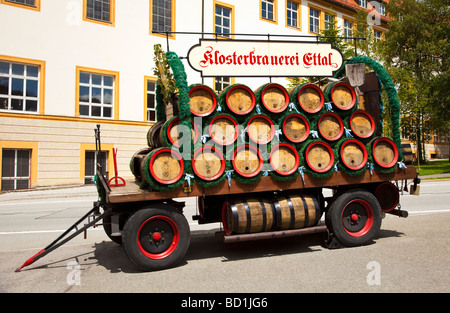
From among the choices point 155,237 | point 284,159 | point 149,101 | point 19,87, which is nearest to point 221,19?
point 149,101

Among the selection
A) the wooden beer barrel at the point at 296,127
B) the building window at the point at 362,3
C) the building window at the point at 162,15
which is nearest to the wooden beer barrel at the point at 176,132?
the wooden beer barrel at the point at 296,127

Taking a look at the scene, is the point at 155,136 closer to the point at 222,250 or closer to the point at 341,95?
the point at 222,250

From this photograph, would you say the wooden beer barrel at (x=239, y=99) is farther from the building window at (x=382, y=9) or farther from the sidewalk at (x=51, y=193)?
the building window at (x=382, y=9)

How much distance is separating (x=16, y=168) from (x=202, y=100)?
50.6ft

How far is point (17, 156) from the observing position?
17562 mm

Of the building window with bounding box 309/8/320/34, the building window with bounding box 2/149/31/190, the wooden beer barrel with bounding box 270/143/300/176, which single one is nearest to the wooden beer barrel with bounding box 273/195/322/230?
the wooden beer barrel with bounding box 270/143/300/176

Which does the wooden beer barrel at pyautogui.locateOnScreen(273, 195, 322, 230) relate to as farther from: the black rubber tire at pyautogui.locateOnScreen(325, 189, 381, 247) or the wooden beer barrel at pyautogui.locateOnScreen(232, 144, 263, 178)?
the wooden beer barrel at pyautogui.locateOnScreen(232, 144, 263, 178)

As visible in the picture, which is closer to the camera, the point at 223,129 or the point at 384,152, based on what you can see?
the point at 223,129

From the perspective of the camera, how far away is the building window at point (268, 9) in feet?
84.0

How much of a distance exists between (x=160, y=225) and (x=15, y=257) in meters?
2.67

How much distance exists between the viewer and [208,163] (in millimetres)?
5375

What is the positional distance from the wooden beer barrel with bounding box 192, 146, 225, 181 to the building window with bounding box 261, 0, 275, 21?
73.5 ft

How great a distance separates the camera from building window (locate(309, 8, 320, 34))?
1123 inches
